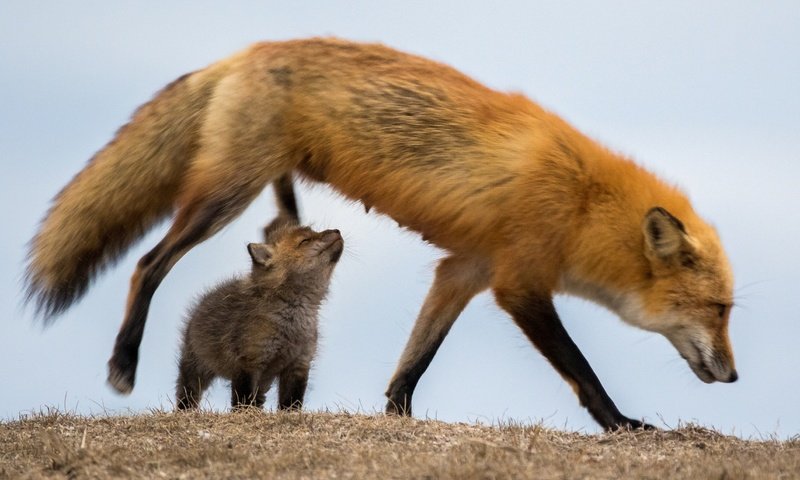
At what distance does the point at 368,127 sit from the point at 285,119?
2.10 ft

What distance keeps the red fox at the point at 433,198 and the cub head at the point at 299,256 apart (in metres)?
0.38

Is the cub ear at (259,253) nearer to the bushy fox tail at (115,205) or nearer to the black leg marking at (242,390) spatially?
the black leg marking at (242,390)

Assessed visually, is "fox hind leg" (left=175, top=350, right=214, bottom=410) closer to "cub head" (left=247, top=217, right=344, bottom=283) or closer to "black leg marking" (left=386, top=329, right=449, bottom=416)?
"cub head" (left=247, top=217, right=344, bottom=283)

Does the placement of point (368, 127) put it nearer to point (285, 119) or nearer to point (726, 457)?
point (285, 119)

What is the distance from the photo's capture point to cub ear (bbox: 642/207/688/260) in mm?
7977

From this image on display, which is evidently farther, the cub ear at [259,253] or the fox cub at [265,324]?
the cub ear at [259,253]

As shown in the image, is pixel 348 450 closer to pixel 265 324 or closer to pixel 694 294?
pixel 265 324

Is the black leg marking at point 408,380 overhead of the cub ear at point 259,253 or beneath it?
beneath

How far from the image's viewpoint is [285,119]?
8.61 m

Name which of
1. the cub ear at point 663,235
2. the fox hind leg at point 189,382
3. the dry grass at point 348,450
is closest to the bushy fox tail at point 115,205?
the fox hind leg at point 189,382

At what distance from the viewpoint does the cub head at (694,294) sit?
816 centimetres

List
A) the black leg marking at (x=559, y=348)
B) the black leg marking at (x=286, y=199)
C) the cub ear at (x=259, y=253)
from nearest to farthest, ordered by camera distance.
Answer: the black leg marking at (x=559, y=348)
the cub ear at (x=259, y=253)
the black leg marking at (x=286, y=199)

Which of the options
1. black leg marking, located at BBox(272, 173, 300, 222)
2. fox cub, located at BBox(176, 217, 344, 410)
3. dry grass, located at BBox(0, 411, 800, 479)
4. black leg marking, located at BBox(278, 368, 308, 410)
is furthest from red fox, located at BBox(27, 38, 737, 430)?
dry grass, located at BBox(0, 411, 800, 479)

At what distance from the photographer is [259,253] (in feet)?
28.1
